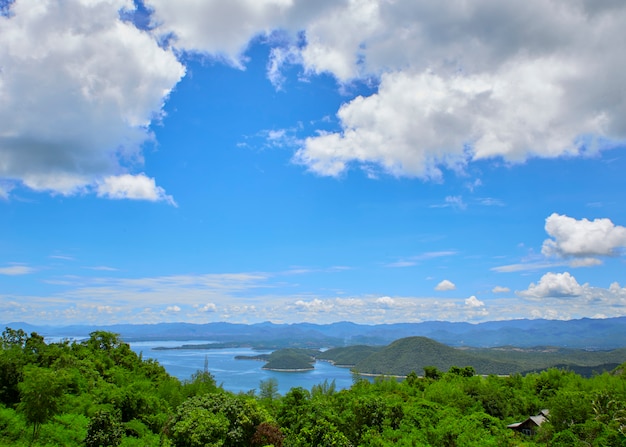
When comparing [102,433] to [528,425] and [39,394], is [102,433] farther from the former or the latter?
[528,425]

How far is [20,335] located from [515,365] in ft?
391

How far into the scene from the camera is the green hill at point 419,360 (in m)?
118

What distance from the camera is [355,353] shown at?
6831 inches

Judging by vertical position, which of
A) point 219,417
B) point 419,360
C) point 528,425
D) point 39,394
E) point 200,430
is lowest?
point 419,360

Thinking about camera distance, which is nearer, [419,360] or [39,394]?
[39,394]

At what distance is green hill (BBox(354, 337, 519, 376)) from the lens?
11776 cm

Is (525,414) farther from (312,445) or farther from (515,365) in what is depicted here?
(515,365)

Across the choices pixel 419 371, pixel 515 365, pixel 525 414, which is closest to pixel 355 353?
pixel 419 371

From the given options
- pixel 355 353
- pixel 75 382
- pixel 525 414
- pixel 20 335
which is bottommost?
pixel 355 353

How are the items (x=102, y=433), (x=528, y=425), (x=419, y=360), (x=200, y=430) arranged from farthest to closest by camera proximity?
1. (x=419, y=360)
2. (x=528, y=425)
3. (x=102, y=433)
4. (x=200, y=430)

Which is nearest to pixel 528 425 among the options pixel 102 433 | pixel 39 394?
pixel 102 433

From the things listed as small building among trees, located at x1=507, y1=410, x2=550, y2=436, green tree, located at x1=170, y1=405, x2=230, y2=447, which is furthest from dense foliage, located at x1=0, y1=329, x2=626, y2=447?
small building among trees, located at x1=507, y1=410, x2=550, y2=436

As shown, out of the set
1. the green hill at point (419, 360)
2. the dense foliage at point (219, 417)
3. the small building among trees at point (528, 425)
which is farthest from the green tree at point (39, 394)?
the green hill at point (419, 360)

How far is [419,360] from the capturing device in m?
127
